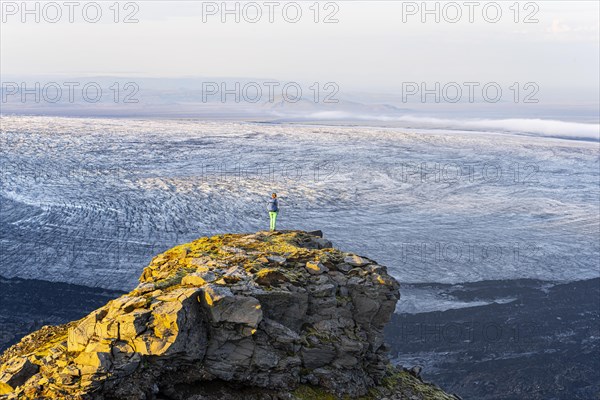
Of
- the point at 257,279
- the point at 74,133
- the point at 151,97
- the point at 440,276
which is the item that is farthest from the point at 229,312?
the point at 151,97

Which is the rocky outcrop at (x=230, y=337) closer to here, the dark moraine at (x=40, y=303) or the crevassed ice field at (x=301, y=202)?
the dark moraine at (x=40, y=303)

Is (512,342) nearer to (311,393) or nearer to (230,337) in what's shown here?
(311,393)

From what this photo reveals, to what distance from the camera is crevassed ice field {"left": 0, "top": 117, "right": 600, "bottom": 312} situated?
1497 inches

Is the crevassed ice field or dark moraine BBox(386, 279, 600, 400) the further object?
the crevassed ice field

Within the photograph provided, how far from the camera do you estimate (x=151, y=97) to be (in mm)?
199250

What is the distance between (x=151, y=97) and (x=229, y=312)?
19414 centimetres

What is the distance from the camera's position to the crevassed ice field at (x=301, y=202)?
125ft

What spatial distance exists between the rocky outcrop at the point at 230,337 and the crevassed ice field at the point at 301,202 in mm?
21196

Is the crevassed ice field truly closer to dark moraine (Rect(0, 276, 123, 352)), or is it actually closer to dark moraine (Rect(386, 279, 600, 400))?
dark moraine (Rect(0, 276, 123, 352))

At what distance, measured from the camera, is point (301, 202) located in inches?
1901

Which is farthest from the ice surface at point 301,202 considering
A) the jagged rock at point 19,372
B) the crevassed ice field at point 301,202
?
the jagged rock at point 19,372

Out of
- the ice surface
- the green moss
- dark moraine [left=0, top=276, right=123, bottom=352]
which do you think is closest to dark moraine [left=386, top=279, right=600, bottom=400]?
the ice surface

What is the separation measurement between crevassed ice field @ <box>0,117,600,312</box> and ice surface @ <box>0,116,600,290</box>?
0.13 m

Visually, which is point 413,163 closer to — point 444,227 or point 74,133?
point 444,227
